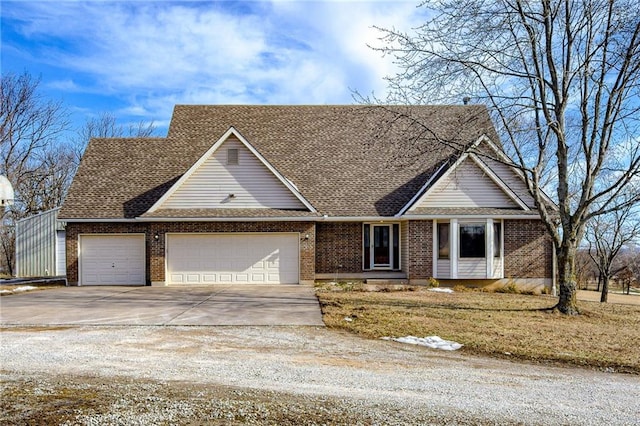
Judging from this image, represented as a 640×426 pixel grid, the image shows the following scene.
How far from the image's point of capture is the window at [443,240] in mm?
19094

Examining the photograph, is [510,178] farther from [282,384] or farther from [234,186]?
[282,384]

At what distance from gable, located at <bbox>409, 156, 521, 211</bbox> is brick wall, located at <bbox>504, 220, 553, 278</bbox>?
0.94 m

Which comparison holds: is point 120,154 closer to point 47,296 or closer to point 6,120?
point 47,296

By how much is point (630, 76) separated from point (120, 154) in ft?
63.7

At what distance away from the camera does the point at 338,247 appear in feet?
65.5

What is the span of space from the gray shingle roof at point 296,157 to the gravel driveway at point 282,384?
11.1 meters

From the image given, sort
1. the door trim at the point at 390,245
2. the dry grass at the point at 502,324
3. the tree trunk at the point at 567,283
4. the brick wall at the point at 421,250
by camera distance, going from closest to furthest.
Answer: the dry grass at the point at 502,324, the tree trunk at the point at 567,283, the brick wall at the point at 421,250, the door trim at the point at 390,245

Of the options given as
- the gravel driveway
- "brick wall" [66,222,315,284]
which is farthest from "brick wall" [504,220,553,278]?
the gravel driveway

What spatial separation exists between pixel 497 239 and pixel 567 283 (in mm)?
6362

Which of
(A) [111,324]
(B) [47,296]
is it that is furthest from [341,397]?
(B) [47,296]

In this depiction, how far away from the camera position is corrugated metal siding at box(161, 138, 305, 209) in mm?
19078

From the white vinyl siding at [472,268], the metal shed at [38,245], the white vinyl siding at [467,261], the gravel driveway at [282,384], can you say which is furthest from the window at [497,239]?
the metal shed at [38,245]

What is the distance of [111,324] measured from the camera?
10.8 metres

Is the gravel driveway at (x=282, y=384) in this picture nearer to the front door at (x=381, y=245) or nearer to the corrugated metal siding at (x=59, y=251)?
the front door at (x=381, y=245)
